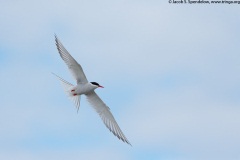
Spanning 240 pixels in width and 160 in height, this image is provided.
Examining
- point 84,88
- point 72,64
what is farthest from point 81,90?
point 72,64

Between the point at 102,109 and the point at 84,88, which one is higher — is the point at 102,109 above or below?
below

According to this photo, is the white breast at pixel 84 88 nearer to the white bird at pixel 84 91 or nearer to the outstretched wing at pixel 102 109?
the white bird at pixel 84 91

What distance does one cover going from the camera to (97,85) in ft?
71.7

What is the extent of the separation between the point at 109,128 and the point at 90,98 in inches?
58.0

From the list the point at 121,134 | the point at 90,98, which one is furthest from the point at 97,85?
the point at 121,134

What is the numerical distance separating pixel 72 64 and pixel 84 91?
3.83 ft

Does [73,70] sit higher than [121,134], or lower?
higher

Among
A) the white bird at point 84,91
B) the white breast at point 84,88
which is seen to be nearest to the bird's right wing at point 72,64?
the white bird at point 84,91

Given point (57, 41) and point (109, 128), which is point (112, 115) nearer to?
point (109, 128)

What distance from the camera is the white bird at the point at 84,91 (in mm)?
20922

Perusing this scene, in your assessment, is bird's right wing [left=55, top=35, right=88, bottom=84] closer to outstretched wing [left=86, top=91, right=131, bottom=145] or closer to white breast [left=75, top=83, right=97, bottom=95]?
white breast [left=75, top=83, right=97, bottom=95]

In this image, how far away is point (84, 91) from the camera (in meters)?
21.7

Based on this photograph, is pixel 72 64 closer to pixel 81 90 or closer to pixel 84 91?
pixel 81 90

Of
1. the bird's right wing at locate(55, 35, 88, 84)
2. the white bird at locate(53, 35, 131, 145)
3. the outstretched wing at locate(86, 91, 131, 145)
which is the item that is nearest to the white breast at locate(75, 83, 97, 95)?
the white bird at locate(53, 35, 131, 145)
